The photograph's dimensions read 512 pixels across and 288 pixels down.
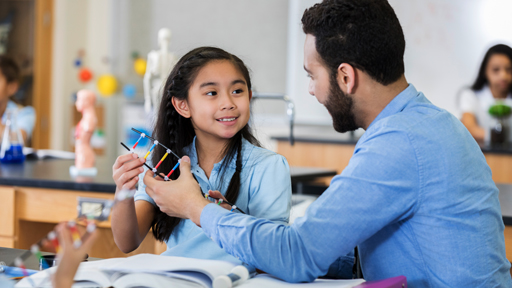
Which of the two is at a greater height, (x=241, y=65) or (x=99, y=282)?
(x=241, y=65)

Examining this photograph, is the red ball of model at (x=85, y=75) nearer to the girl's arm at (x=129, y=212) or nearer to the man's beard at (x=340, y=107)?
the girl's arm at (x=129, y=212)

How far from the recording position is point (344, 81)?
3.40ft

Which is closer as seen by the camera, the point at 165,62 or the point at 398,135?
the point at 398,135

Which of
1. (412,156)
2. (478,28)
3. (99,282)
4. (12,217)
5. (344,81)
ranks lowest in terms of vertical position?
(12,217)

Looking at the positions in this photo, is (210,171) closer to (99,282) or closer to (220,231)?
(220,231)

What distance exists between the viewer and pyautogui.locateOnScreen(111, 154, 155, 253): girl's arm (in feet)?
3.52

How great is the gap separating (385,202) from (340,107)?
262 millimetres

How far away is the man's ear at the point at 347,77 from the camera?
101 cm

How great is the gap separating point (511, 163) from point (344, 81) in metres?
2.67

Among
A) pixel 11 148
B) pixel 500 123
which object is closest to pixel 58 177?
pixel 11 148

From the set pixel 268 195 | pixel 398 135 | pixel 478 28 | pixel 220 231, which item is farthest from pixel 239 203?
pixel 478 28

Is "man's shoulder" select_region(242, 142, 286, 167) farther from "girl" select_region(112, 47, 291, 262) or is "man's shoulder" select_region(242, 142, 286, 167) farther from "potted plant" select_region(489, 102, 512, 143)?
"potted plant" select_region(489, 102, 512, 143)

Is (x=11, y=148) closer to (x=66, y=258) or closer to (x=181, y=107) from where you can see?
(x=181, y=107)

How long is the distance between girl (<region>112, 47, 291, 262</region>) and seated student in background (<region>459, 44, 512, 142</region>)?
9.38 feet
